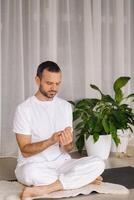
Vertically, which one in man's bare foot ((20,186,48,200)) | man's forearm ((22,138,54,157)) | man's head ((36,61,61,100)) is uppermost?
man's head ((36,61,61,100))

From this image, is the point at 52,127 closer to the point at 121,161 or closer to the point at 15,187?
the point at 15,187

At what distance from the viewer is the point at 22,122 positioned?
9.54 feet

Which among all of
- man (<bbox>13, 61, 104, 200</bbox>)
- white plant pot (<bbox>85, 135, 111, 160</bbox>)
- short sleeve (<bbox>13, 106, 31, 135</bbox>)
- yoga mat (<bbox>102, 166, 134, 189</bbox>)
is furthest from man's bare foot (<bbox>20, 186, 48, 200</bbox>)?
white plant pot (<bbox>85, 135, 111, 160</bbox>)

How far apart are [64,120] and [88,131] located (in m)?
1.07

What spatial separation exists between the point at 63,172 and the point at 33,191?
0.32m

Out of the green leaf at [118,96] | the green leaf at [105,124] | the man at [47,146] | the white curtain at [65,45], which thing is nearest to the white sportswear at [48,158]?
the man at [47,146]

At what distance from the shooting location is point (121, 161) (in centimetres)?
401

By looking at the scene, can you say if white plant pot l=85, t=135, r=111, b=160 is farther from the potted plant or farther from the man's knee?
the man's knee

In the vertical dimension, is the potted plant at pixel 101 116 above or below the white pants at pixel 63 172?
above

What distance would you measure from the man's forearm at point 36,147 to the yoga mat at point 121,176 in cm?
72

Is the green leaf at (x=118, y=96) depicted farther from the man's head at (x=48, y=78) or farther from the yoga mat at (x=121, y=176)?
the man's head at (x=48, y=78)

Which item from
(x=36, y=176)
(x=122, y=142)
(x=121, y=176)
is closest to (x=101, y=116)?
(x=122, y=142)

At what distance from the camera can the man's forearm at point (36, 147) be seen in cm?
274

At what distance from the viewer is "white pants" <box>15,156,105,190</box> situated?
2783mm
